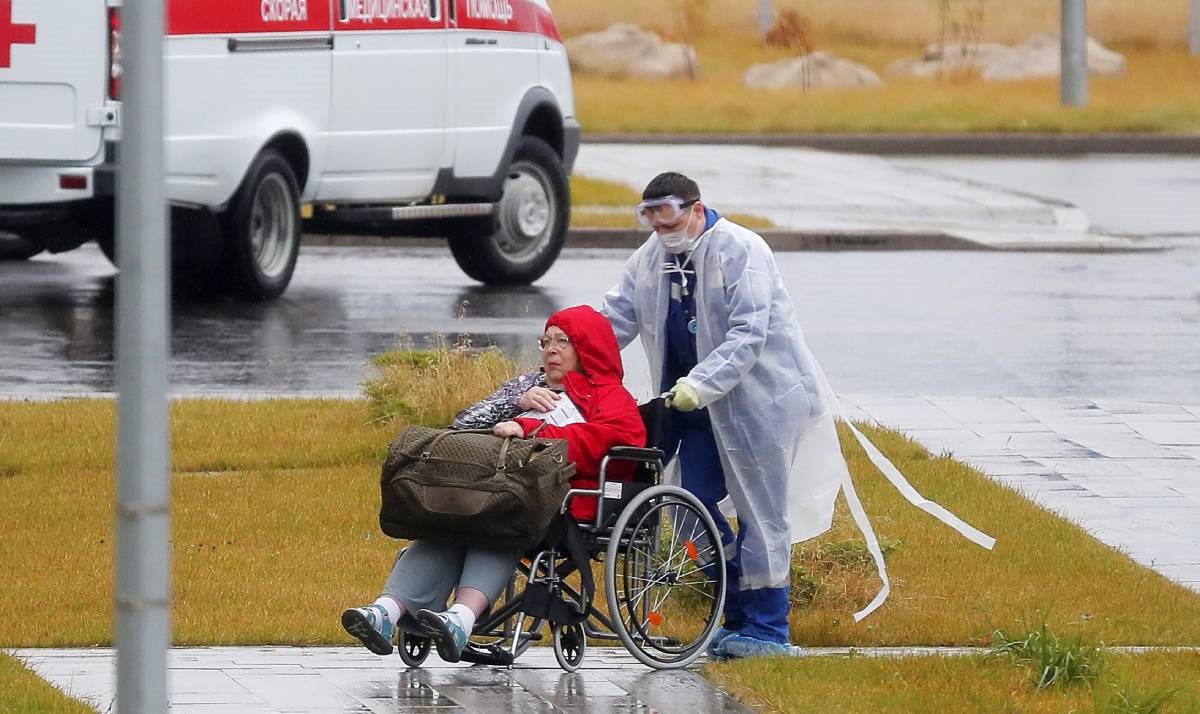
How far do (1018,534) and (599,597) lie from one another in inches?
65.7

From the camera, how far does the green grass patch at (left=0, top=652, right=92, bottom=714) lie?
225 inches

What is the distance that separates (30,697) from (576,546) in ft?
4.91

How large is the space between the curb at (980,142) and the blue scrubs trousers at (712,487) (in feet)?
72.6

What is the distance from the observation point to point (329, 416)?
10219mm

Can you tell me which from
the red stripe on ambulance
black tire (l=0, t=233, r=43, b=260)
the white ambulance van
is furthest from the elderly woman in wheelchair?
black tire (l=0, t=233, r=43, b=260)

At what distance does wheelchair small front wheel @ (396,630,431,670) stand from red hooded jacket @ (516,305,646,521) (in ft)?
1.77

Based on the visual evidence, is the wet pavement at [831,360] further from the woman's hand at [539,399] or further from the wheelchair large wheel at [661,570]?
the woman's hand at [539,399]

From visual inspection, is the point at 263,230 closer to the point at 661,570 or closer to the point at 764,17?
the point at 661,570

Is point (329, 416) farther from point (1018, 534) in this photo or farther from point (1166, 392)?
point (1166, 392)

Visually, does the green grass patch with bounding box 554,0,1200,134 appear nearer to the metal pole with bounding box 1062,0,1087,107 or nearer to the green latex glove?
the metal pole with bounding box 1062,0,1087,107

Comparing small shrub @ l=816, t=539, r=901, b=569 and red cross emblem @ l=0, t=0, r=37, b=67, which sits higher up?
red cross emblem @ l=0, t=0, r=37, b=67

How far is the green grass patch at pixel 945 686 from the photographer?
5887 mm

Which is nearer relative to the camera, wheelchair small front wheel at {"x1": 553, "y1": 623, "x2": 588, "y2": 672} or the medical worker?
wheelchair small front wheel at {"x1": 553, "y1": 623, "x2": 588, "y2": 672}

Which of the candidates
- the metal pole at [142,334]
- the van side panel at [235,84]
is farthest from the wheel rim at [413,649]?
the van side panel at [235,84]
